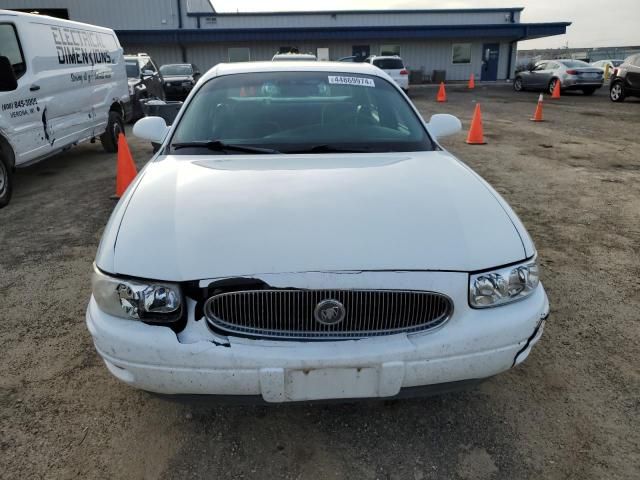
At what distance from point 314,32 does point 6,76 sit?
1051 inches

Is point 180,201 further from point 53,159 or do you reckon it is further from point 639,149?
point 639,149

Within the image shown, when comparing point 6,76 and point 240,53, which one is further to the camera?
point 240,53

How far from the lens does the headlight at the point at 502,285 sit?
6.47 ft

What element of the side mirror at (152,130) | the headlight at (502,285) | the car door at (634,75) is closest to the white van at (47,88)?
the side mirror at (152,130)

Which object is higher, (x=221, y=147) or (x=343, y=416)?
(x=221, y=147)

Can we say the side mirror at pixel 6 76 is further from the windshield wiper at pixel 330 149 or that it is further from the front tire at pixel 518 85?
the front tire at pixel 518 85

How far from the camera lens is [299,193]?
92.7 inches

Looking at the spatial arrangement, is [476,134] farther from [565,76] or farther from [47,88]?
[565,76]

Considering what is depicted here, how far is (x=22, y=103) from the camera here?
6.08 metres

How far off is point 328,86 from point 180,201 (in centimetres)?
156

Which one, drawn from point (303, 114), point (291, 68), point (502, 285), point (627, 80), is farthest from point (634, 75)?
point (502, 285)

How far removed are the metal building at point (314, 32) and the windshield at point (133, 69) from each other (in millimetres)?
17452

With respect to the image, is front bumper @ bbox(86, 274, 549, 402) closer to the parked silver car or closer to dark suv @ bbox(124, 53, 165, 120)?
dark suv @ bbox(124, 53, 165, 120)

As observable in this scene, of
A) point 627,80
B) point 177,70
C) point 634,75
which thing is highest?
point 177,70
